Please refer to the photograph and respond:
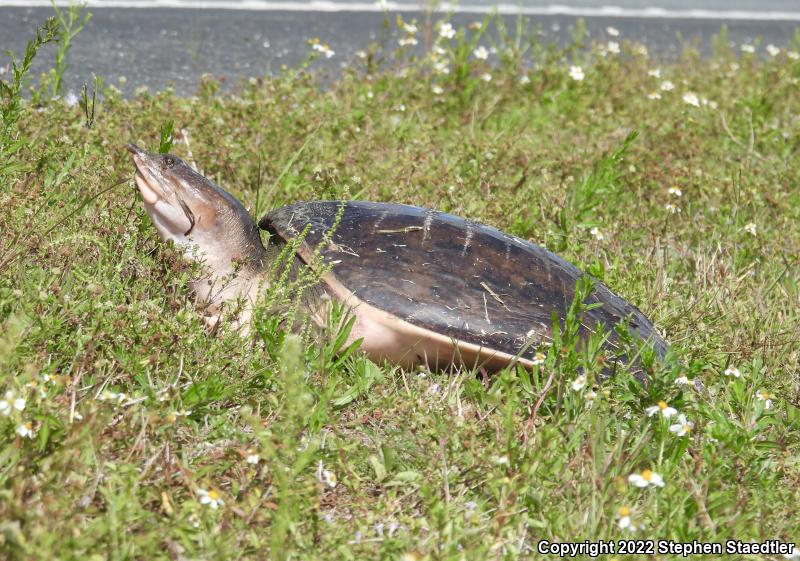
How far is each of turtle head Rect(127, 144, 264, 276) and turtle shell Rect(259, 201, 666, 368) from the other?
5.7 inches

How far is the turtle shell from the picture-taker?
2.85 m

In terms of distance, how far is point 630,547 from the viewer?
2.16m

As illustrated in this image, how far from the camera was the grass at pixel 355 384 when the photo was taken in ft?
6.88

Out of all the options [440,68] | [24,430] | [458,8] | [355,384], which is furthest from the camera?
→ [458,8]

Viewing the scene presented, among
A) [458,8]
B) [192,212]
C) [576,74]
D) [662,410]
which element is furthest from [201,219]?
[458,8]

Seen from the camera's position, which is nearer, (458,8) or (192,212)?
(192,212)

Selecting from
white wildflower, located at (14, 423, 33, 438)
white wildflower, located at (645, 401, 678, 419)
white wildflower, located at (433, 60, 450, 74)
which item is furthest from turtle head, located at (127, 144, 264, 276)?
white wildflower, located at (433, 60, 450, 74)

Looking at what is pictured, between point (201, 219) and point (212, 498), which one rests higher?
point (201, 219)

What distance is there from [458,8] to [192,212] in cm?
577

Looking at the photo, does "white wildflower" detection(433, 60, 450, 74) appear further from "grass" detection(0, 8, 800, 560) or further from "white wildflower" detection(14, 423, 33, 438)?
"white wildflower" detection(14, 423, 33, 438)

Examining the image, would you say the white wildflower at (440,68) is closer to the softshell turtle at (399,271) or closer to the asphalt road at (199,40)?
the asphalt road at (199,40)

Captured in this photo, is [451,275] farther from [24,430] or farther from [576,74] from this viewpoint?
[576,74]

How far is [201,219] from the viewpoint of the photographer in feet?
10.1

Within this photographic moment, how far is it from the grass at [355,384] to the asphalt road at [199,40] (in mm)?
1101
